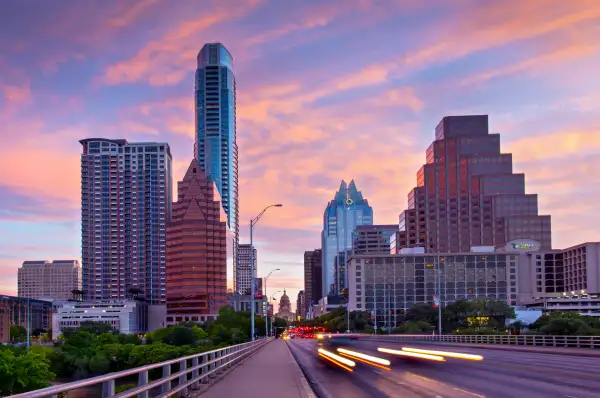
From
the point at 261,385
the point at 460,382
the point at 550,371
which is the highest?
the point at 261,385

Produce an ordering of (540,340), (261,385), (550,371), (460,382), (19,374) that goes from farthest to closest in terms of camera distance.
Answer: (19,374), (540,340), (550,371), (460,382), (261,385)

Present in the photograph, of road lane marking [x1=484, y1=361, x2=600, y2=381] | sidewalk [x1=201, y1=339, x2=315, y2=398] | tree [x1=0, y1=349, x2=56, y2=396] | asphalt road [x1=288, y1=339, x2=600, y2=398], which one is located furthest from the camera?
tree [x1=0, y1=349, x2=56, y2=396]

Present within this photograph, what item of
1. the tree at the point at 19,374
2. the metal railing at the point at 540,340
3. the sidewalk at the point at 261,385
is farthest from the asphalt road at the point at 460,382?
the tree at the point at 19,374

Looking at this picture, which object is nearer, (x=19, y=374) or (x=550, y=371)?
(x=550, y=371)

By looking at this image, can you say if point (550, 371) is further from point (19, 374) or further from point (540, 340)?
point (19, 374)

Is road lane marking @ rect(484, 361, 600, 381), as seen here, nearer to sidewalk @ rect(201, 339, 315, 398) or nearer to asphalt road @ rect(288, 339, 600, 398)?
asphalt road @ rect(288, 339, 600, 398)

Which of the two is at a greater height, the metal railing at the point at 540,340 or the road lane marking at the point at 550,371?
the road lane marking at the point at 550,371

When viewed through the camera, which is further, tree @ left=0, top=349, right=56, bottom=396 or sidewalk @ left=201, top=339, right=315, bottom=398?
tree @ left=0, top=349, right=56, bottom=396

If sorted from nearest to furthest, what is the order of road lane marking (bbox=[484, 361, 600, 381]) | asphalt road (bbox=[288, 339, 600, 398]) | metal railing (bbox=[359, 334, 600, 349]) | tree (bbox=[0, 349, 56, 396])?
asphalt road (bbox=[288, 339, 600, 398]) → road lane marking (bbox=[484, 361, 600, 381]) → metal railing (bbox=[359, 334, 600, 349]) → tree (bbox=[0, 349, 56, 396])

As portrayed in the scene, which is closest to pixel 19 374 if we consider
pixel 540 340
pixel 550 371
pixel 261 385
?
pixel 540 340

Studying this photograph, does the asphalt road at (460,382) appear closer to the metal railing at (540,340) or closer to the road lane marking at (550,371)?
the road lane marking at (550,371)

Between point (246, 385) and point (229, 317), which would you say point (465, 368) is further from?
point (229, 317)

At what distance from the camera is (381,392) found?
20.6 metres

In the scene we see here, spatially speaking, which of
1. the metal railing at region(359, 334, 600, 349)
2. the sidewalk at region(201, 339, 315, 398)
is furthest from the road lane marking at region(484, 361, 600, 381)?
the metal railing at region(359, 334, 600, 349)
